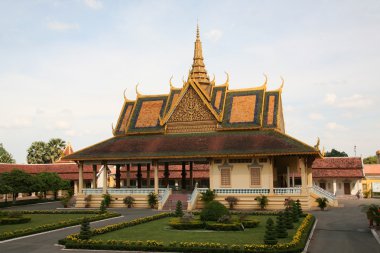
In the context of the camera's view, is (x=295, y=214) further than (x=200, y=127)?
No

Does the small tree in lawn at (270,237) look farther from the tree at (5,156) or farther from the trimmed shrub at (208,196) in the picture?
the tree at (5,156)

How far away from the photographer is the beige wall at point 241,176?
3647 centimetres

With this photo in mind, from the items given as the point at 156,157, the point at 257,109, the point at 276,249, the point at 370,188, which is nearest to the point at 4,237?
the point at 276,249

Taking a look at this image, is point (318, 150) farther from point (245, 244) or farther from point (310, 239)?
point (245, 244)

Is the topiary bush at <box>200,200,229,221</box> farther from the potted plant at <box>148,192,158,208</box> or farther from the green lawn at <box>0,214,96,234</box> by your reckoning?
the potted plant at <box>148,192,158,208</box>

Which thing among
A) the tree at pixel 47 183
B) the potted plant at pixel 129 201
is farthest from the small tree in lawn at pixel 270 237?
the tree at pixel 47 183

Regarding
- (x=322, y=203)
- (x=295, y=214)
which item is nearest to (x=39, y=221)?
(x=295, y=214)

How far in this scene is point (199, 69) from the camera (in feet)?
167

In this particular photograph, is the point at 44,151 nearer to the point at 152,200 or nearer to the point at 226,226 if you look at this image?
the point at 152,200

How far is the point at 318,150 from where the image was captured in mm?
34562

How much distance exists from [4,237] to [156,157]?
17.8 metres

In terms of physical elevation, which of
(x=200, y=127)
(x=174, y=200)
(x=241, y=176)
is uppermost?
(x=200, y=127)

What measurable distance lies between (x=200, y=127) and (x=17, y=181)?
18.9 m

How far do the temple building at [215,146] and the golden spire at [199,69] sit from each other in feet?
14.8
